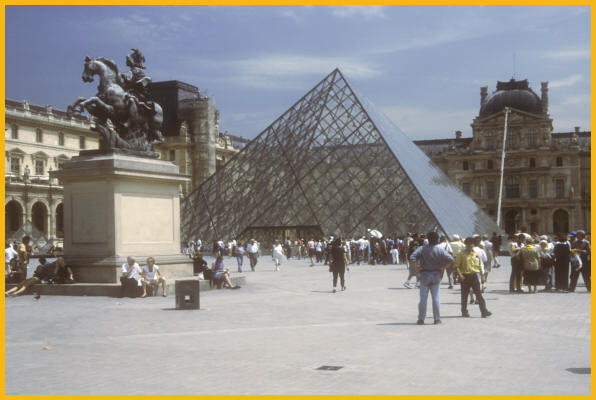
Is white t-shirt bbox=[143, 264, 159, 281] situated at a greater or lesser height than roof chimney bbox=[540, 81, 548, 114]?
lesser

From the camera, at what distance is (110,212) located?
1540cm

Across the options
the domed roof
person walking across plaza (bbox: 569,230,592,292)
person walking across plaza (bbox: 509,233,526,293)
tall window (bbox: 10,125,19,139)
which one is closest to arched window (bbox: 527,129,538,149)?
the domed roof

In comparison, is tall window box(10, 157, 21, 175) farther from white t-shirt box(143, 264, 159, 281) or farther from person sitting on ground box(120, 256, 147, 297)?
person sitting on ground box(120, 256, 147, 297)

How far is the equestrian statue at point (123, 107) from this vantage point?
15984 mm

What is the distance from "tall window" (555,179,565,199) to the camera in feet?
288

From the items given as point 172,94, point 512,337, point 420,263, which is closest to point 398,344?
point 512,337

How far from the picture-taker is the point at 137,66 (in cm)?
1714

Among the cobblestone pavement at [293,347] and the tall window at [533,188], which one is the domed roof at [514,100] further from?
the cobblestone pavement at [293,347]

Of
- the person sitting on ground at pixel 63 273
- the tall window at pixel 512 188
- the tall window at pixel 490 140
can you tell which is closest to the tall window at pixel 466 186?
the tall window at pixel 512 188

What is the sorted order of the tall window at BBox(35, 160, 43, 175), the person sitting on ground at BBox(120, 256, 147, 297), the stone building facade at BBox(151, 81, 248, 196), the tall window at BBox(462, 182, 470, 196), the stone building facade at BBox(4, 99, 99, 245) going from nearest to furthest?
the person sitting on ground at BBox(120, 256, 147, 297)
the stone building facade at BBox(4, 99, 99, 245)
the tall window at BBox(35, 160, 43, 175)
the stone building facade at BBox(151, 81, 248, 196)
the tall window at BBox(462, 182, 470, 196)

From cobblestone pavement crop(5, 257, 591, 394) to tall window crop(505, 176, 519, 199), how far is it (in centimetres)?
7744

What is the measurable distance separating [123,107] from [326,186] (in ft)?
83.2

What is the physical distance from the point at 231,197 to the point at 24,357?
35561 mm

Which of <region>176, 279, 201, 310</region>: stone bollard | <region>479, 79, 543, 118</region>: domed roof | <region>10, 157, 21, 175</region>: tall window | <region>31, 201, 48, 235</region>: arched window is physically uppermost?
<region>479, 79, 543, 118</region>: domed roof
